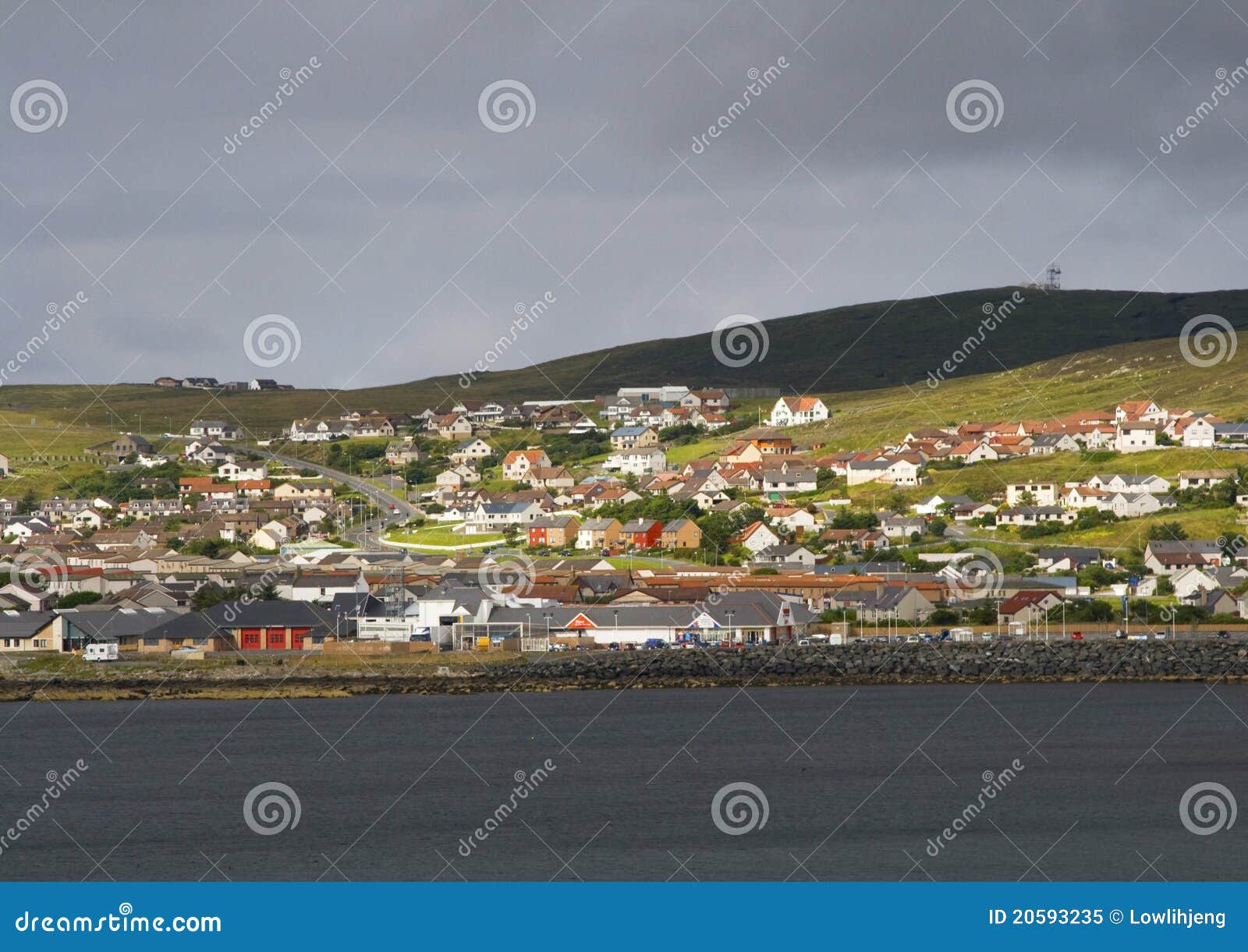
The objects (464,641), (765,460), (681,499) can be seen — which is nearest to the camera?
(464,641)

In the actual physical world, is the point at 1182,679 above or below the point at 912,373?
below

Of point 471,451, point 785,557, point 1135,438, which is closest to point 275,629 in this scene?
point 785,557

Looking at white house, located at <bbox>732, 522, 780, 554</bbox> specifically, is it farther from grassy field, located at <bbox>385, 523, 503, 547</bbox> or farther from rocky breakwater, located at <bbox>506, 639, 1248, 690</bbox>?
rocky breakwater, located at <bbox>506, 639, 1248, 690</bbox>

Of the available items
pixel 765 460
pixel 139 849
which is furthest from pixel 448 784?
pixel 765 460

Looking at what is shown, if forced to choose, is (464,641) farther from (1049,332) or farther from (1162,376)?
(1049,332)

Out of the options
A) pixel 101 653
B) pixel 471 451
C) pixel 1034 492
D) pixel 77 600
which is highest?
pixel 471 451

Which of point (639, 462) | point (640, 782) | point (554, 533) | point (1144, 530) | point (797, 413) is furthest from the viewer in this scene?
point (797, 413)

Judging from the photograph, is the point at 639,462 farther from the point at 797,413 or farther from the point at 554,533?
the point at 554,533
